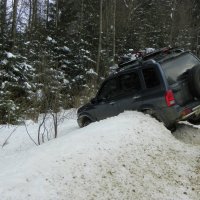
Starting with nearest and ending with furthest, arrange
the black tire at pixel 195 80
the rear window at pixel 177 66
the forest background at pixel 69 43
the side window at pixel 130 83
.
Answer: the black tire at pixel 195 80 → the rear window at pixel 177 66 → the side window at pixel 130 83 → the forest background at pixel 69 43

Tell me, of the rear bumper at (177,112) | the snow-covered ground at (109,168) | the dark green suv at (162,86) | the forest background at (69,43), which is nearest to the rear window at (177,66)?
the dark green suv at (162,86)

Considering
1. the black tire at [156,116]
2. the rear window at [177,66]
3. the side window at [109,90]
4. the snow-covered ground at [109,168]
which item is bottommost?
the snow-covered ground at [109,168]

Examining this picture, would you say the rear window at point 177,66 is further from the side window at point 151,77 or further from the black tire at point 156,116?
the black tire at point 156,116

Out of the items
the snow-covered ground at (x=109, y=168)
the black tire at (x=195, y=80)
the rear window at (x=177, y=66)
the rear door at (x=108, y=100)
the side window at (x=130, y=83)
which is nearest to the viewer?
the snow-covered ground at (x=109, y=168)

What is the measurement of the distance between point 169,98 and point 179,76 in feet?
1.89

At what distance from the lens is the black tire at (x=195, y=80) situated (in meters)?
7.85

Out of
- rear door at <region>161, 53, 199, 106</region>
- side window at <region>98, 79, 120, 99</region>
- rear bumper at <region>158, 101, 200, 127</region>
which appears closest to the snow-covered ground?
rear bumper at <region>158, 101, 200, 127</region>

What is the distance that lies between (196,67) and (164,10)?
31.6 m

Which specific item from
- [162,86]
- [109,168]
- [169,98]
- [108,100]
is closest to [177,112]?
[169,98]

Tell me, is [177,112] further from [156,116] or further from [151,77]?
[151,77]

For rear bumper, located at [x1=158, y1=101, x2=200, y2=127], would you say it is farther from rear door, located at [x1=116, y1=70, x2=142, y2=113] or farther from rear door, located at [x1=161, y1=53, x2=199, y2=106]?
rear door, located at [x1=116, y1=70, x2=142, y2=113]

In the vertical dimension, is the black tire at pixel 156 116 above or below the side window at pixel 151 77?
below

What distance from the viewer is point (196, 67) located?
313 inches

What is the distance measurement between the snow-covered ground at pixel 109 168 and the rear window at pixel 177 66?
126cm
